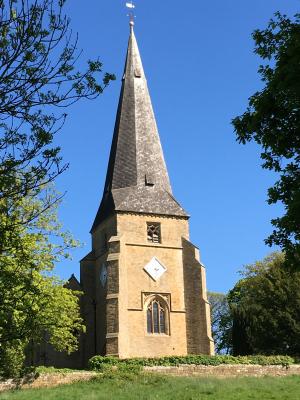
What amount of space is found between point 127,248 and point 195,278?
15.2 feet

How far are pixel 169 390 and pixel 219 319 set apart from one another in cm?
4080

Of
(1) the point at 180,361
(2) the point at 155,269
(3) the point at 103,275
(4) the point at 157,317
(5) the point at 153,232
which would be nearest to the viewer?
(1) the point at 180,361

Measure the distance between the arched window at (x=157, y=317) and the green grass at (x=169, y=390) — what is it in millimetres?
9035

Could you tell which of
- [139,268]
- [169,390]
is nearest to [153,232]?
[139,268]

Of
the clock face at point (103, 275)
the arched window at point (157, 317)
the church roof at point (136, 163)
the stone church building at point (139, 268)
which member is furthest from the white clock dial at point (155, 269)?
the church roof at point (136, 163)

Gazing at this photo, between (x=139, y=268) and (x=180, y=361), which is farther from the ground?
(x=139, y=268)

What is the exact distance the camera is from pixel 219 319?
2458 inches

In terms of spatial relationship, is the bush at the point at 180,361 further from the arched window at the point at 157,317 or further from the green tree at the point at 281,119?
the green tree at the point at 281,119

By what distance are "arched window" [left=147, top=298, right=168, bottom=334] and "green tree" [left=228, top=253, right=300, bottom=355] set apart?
6205 mm

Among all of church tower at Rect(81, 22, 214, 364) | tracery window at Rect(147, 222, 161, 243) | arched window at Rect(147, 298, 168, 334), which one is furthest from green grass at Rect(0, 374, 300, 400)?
tracery window at Rect(147, 222, 161, 243)

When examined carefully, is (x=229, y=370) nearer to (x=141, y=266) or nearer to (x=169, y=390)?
(x=169, y=390)

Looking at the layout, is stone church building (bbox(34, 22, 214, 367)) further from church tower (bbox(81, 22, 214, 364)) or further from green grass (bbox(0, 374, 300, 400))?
green grass (bbox(0, 374, 300, 400))

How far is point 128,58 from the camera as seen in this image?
45500mm

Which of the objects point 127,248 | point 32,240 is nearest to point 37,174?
point 32,240
